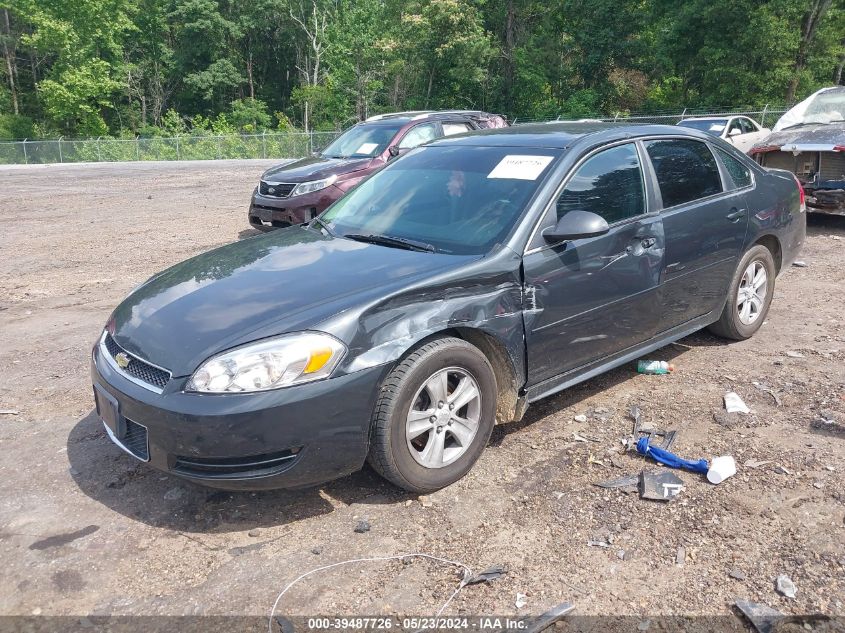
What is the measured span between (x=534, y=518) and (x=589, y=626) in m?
0.72

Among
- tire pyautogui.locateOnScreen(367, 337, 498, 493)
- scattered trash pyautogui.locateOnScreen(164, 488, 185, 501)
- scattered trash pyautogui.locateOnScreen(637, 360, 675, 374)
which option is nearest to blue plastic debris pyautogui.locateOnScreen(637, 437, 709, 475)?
tire pyautogui.locateOnScreen(367, 337, 498, 493)

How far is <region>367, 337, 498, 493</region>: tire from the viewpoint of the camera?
3.16 meters

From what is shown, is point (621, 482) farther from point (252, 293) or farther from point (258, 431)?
point (252, 293)

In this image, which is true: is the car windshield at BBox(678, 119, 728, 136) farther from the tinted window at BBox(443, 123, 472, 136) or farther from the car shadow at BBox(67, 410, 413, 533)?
the car shadow at BBox(67, 410, 413, 533)

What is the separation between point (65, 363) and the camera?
5.32 meters

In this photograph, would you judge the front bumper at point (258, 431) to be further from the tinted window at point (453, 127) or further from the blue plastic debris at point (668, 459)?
the tinted window at point (453, 127)

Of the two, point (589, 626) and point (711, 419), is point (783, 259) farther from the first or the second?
point (589, 626)

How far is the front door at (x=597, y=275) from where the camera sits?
372 cm

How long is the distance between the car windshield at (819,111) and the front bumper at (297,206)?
7.09 meters

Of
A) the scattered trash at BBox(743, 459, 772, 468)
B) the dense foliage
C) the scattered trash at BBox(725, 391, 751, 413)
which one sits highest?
the dense foliage

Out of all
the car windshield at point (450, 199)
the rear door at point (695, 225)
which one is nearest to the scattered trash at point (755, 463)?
the rear door at point (695, 225)

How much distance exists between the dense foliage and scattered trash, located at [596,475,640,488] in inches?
1204

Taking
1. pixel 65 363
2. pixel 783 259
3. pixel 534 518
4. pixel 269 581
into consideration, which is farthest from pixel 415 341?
pixel 783 259

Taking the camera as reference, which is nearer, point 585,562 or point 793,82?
point 585,562
